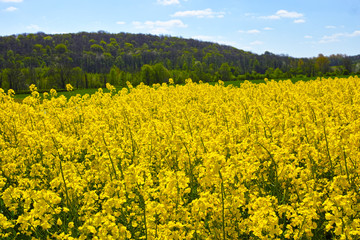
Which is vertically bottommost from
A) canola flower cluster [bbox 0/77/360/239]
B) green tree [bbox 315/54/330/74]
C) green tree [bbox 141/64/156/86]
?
canola flower cluster [bbox 0/77/360/239]

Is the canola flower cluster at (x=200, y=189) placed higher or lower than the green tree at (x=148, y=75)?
lower

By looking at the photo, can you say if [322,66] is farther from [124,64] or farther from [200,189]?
[200,189]

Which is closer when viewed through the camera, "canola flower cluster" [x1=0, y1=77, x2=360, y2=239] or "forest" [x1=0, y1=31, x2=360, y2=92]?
"canola flower cluster" [x1=0, y1=77, x2=360, y2=239]

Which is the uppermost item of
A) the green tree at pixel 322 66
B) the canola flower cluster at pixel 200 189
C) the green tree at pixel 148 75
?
the green tree at pixel 322 66

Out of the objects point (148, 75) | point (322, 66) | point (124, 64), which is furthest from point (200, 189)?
point (124, 64)

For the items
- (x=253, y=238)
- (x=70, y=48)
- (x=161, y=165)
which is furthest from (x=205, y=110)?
(x=70, y=48)

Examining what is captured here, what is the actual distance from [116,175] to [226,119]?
16.4ft

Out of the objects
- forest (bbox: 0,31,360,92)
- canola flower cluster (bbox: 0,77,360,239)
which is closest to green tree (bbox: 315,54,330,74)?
forest (bbox: 0,31,360,92)

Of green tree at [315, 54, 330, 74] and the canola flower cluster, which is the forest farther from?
the canola flower cluster

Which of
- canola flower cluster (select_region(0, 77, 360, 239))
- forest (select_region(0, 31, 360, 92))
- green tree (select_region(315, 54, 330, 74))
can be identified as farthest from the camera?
green tree (select_region(315, 54, 330, 74))

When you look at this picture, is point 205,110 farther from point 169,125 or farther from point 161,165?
point 161,165

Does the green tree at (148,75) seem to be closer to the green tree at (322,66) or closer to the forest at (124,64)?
the forest at (124,64)

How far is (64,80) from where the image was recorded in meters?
79.4

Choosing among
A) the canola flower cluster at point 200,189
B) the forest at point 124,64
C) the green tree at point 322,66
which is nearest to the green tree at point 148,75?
the forest at point 124,64
